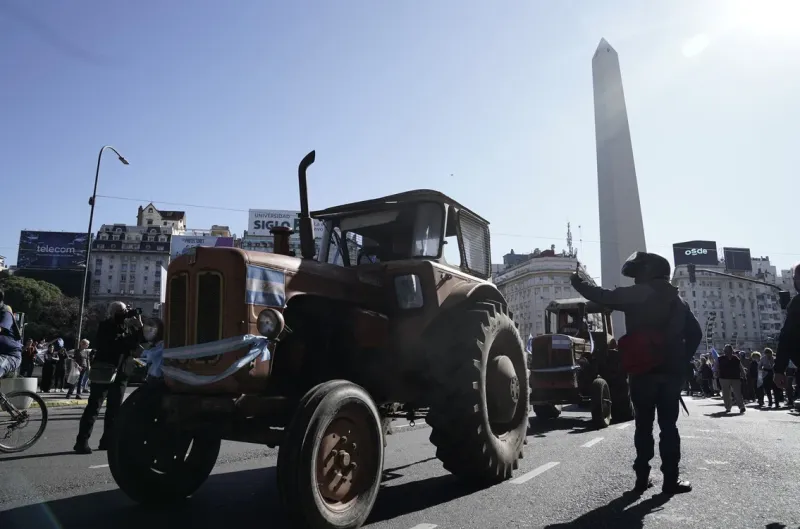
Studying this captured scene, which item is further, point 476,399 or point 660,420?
point 660,420

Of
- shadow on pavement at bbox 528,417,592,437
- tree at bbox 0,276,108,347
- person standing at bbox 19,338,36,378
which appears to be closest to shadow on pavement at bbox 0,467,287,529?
shadow on pavement at bbox 528,417,592,437

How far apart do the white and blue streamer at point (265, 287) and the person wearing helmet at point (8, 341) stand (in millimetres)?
4007

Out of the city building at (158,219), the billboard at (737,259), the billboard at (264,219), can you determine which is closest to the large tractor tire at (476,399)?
the billboard at (264,219)

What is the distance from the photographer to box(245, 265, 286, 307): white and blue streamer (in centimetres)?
351

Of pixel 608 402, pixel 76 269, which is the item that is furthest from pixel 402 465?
pixel 76 269

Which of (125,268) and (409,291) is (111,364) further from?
(125,268)

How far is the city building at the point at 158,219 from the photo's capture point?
343ft

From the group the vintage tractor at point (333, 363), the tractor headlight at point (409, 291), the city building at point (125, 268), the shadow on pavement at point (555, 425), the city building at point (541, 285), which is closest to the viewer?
the vintage tractor at point (333, 363)

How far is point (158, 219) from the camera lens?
4158 inches

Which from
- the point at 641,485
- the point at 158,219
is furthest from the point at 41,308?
the point at 641,485

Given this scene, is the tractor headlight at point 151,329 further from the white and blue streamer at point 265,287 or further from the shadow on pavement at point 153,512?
the shadow on pavement at point 153,512

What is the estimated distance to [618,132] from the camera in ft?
107

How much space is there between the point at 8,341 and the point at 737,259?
102 m

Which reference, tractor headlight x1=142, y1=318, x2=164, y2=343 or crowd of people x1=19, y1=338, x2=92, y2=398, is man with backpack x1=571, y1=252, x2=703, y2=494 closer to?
tractor headlight x1=142, y1=318, x2=164, y2=343
